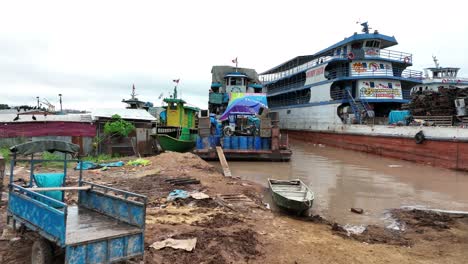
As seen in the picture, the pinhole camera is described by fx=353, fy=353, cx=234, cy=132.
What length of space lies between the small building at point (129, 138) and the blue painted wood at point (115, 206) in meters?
12.4

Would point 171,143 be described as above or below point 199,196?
above

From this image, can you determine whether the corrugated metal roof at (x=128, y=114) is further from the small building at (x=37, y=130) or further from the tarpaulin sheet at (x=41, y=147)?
the tarpaulin sheet at (x=41, y=147)

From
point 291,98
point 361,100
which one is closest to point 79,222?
point 361,100

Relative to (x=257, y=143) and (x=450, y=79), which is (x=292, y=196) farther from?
(x=450, y=79)

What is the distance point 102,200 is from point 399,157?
19118mm

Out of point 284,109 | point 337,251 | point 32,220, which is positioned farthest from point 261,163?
point 284,109

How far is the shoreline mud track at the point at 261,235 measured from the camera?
5.25 metres

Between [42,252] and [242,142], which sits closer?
[42,252]

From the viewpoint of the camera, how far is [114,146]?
17.7m

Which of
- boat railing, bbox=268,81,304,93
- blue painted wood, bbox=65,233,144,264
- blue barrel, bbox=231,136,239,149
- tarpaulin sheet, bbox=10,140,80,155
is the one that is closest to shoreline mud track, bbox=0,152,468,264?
blue painted wood, bbox=65,233,144,264

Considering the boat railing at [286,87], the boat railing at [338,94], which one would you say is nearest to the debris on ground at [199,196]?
the boat railing at [338,94]

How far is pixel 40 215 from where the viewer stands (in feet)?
13.9

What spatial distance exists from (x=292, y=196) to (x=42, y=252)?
6.10 metres

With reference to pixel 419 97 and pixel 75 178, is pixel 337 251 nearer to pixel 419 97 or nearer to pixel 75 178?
pixel 75 178
